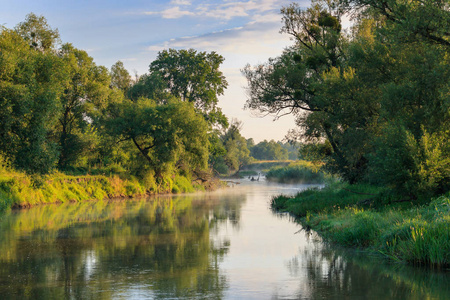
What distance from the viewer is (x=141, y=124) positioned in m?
50.9

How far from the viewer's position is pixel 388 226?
17812 millimetres

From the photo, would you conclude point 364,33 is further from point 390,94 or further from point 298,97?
point 390,94

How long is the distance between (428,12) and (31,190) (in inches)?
1270

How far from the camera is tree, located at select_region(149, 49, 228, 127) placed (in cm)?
6669

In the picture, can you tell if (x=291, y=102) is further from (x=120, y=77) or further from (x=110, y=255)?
(x=120, y=77)

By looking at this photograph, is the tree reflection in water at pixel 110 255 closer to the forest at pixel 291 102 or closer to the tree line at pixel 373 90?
the forest at pixel 291 102

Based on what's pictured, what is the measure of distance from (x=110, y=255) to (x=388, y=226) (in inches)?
433

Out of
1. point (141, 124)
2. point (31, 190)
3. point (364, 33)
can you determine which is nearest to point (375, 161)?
point (364, 33)

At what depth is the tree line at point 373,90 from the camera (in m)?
22.2

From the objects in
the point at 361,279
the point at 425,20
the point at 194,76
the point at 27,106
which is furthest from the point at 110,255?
the point at 194,76

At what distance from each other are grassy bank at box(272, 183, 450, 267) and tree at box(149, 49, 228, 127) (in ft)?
129

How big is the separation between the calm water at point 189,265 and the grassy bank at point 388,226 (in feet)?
2.49

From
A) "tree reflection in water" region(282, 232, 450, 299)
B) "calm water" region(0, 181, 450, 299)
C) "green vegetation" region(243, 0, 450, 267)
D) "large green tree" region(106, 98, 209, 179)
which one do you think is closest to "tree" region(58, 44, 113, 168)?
"large green tree" region(106, 98, 209, 179)

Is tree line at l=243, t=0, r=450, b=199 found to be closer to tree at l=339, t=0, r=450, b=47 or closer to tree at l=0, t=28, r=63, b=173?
tree at l=339, t=0, r=450, b=47
